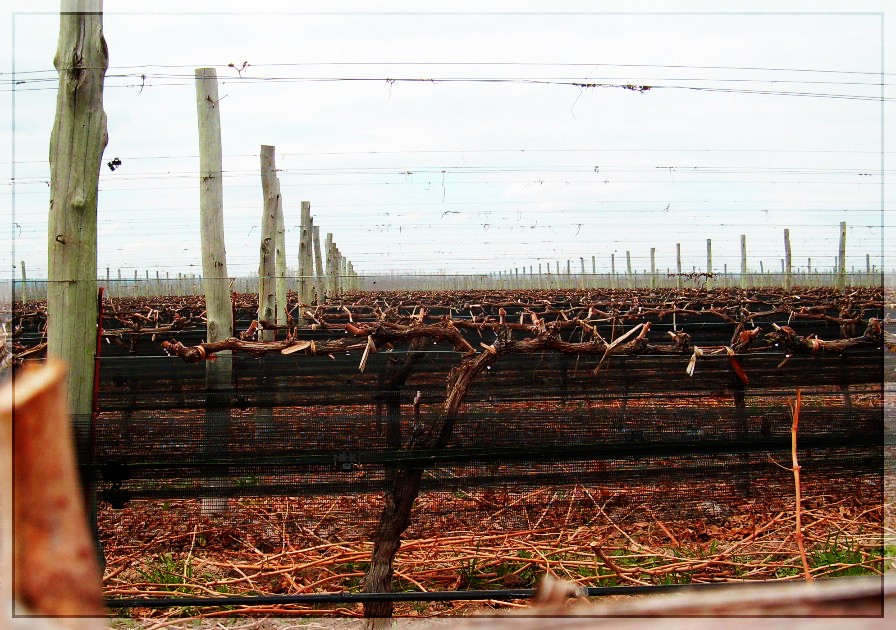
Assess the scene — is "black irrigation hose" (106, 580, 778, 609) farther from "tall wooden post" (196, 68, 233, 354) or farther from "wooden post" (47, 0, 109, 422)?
"tall wooden post" (196, 68, 233, 354)

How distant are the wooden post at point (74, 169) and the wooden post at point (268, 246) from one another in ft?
12.7

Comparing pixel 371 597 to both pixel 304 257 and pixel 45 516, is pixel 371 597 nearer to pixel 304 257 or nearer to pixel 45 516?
pixel 45 516

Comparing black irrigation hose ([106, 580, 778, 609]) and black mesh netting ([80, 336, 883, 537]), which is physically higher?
black mesh netting ([80, 336, 883, 537])

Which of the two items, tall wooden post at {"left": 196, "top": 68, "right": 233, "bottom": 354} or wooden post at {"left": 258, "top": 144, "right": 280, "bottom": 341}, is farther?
Result: wooden post at {"left": 258, "top": 144, "right": 280, "bottom": 341}

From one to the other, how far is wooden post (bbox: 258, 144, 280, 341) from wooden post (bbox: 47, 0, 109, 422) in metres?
3.87

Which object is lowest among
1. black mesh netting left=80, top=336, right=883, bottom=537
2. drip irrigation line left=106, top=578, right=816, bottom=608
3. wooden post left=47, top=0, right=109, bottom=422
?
drip irrigation line left=106, top=578, right=816, bottom=608

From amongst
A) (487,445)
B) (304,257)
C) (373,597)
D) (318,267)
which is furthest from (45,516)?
(318,267)

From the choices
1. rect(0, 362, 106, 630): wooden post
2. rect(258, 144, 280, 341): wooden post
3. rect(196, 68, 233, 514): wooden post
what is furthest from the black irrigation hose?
rect(258, 144, 280, 341): wooden post

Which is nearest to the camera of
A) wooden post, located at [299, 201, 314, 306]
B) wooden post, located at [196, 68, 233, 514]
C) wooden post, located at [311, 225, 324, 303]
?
wooden post, located at [196, 68, 233, 514]

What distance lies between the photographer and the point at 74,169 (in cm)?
314

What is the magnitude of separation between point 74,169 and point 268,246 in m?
5.19

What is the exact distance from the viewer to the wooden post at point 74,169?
3123 mm

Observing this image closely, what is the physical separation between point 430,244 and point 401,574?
99.2 feet

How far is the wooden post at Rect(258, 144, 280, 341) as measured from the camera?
8.09 metres
